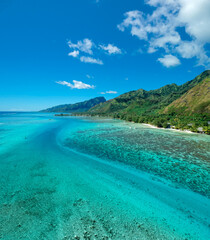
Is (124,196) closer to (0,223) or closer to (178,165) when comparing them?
(0,223)

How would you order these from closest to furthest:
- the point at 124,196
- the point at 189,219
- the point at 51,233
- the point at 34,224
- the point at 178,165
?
the point at 51,233, the point at 34,224, the point at 189,219, the point at 124,196, the point at 178,165

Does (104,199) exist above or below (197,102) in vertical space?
below

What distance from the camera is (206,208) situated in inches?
497

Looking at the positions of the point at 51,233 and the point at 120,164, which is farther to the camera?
the point at 120,164

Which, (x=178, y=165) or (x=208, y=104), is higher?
(x=208, y=104)

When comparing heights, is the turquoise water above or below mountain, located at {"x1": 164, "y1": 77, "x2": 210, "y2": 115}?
below

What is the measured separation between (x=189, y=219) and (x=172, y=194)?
378cm

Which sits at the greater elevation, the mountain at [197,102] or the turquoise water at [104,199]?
the mountain at [197,102]

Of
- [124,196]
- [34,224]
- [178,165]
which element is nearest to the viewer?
[34,224]

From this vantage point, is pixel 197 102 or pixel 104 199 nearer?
pixel 104 199

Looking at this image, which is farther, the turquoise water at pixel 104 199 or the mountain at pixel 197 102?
the mountain at pixel 197 102

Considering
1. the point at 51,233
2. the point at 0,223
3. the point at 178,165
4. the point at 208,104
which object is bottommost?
the point at 178,165

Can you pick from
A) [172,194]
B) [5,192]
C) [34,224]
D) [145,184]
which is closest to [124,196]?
[145,184]

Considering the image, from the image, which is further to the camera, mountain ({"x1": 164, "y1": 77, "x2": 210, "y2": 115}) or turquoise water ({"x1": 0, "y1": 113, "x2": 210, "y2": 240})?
mountain ({"x1": 164, "y1": 77, "x2": 210, "y2": 115})
